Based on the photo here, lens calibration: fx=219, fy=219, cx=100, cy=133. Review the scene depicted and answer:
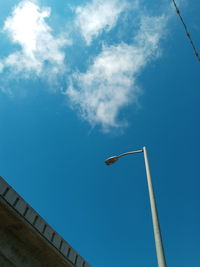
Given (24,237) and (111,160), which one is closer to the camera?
(111,160)

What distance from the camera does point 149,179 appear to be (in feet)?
28.5

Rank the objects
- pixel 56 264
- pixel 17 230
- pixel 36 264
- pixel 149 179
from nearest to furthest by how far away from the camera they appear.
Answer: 1. pixel 149 179
2. pixel 17 230
3. pixel 36 264
4. pixel 56 264

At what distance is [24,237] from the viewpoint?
13.5 m

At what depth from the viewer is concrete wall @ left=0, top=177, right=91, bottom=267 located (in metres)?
12.6

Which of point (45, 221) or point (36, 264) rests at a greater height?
point (45, 221)

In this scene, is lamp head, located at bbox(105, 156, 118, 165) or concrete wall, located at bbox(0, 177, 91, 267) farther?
concrete wall, located at bbox(0, 177, 91, 267)

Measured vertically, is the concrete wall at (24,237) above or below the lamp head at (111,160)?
below

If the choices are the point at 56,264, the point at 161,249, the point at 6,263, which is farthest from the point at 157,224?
the point at 56,264

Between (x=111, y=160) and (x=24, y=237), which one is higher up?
(x=111, y=160)

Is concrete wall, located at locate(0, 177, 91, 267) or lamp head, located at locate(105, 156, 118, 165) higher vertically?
lamp head, located at locate(105, 156, 118, 165)

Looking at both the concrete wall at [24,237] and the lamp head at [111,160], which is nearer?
the lamp head at [111,160]

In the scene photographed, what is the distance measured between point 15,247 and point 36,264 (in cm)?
209

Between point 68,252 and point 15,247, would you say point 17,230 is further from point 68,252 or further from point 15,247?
point 68,252

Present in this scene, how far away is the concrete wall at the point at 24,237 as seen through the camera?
12570 mm
